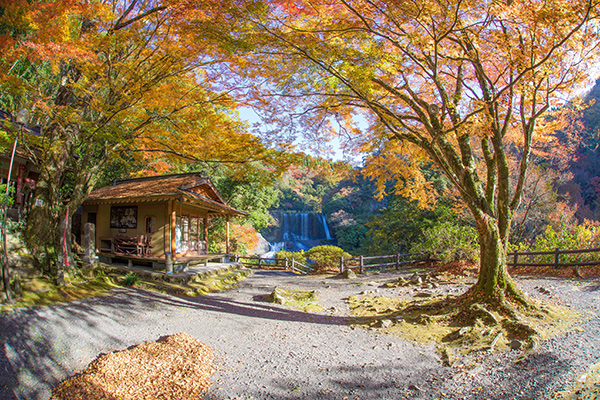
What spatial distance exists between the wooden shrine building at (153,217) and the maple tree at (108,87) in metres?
2.32

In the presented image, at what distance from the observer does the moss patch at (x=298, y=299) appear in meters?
7.74

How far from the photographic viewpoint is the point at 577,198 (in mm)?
A: 25531

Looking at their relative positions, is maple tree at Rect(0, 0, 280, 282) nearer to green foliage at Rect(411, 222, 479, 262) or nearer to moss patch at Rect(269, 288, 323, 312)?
moss patch at Rect(269, 288, 323, 312)

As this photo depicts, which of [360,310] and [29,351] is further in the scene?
[360,310]

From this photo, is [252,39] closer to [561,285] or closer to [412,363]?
[412,363]

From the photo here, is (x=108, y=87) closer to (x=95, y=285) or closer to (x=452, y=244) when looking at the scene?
(x=95, y=285)

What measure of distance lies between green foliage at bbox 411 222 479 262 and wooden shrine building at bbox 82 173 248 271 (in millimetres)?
9071

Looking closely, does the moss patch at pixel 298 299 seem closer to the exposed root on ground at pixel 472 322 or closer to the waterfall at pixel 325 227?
the exposed root on ground at pixel 472 322

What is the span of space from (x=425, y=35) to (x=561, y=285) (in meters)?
6.96

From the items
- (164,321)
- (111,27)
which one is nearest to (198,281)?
(164,321)

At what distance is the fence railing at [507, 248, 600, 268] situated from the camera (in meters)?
8.91

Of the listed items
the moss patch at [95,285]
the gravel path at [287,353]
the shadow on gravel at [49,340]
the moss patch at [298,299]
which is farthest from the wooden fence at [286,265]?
the shadow on gravel at [49,340]

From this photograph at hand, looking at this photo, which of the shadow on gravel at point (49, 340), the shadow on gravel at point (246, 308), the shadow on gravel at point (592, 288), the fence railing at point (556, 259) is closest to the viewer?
the shadow on gravel at point (49, 340)

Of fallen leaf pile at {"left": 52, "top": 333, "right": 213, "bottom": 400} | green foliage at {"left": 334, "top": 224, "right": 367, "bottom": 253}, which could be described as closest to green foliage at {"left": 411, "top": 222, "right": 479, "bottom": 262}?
fallen leaf pile at {"left": 52, "top": 333, "right": 213, "bottom": 400}
